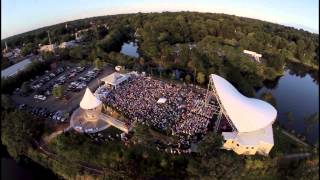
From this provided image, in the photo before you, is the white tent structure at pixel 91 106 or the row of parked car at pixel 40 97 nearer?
the white tent structure at pixel 91 106

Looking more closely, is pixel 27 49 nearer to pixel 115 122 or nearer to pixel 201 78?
pixel 115 122

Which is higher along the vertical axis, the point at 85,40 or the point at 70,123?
the point at 85,40

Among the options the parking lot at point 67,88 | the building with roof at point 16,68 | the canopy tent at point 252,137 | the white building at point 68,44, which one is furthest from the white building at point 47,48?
the canopy tent at point 252,137

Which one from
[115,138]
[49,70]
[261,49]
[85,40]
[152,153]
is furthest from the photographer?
[85,40]

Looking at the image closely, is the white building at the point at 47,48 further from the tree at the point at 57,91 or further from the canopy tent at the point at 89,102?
the canopy tent at the point at 89,102

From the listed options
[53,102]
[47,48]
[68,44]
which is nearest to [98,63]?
[53,102]

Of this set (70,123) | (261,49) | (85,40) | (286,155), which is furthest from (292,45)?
(70,123)

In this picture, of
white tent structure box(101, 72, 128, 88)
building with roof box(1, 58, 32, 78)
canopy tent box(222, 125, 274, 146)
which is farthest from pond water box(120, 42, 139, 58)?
canopy tent box(222, 125, 274, 146)

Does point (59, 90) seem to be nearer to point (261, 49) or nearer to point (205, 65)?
point (205, 65)
